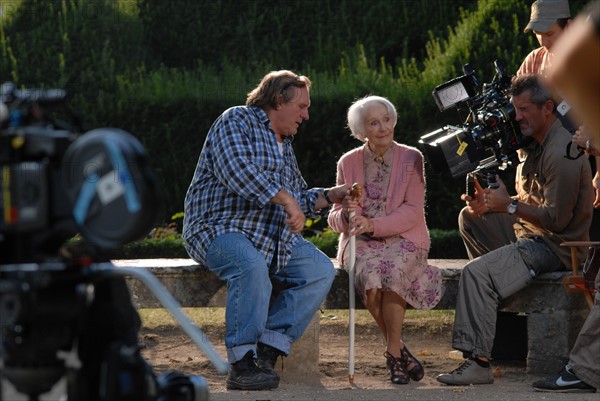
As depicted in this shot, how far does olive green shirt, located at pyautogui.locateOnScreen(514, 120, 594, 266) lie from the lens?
249 inches

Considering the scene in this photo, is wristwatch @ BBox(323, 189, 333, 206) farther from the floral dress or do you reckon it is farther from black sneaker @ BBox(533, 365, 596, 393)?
black sneaker @ BBox(533, 365, 596, 393)

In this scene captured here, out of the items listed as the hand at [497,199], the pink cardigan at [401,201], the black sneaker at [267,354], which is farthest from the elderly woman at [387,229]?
the black sneaker at [267,354]

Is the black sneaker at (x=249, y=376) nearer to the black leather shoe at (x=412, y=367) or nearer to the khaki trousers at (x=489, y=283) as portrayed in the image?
the black leather shoe at (x=412, y=367)

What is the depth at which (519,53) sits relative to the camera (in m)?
9.45

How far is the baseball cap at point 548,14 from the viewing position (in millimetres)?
7254

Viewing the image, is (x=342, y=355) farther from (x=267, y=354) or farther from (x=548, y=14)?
(x=548, y=14)

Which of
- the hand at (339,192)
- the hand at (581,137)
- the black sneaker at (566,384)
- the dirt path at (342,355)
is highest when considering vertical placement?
the hand at (581,137)

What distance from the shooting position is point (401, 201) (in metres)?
6.57

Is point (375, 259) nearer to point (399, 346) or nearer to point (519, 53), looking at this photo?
point (399, 346)

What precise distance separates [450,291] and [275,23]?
23.1 feet

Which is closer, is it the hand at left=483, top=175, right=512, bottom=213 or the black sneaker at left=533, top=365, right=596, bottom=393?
the black sneaker at left=533, top=365, right=596, bottom=393

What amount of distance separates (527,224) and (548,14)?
4.68 ft

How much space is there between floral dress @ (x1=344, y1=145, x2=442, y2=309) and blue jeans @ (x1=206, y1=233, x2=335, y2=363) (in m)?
0.21

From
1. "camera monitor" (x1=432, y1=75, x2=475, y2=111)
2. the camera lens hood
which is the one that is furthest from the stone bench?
the camera lens hood
